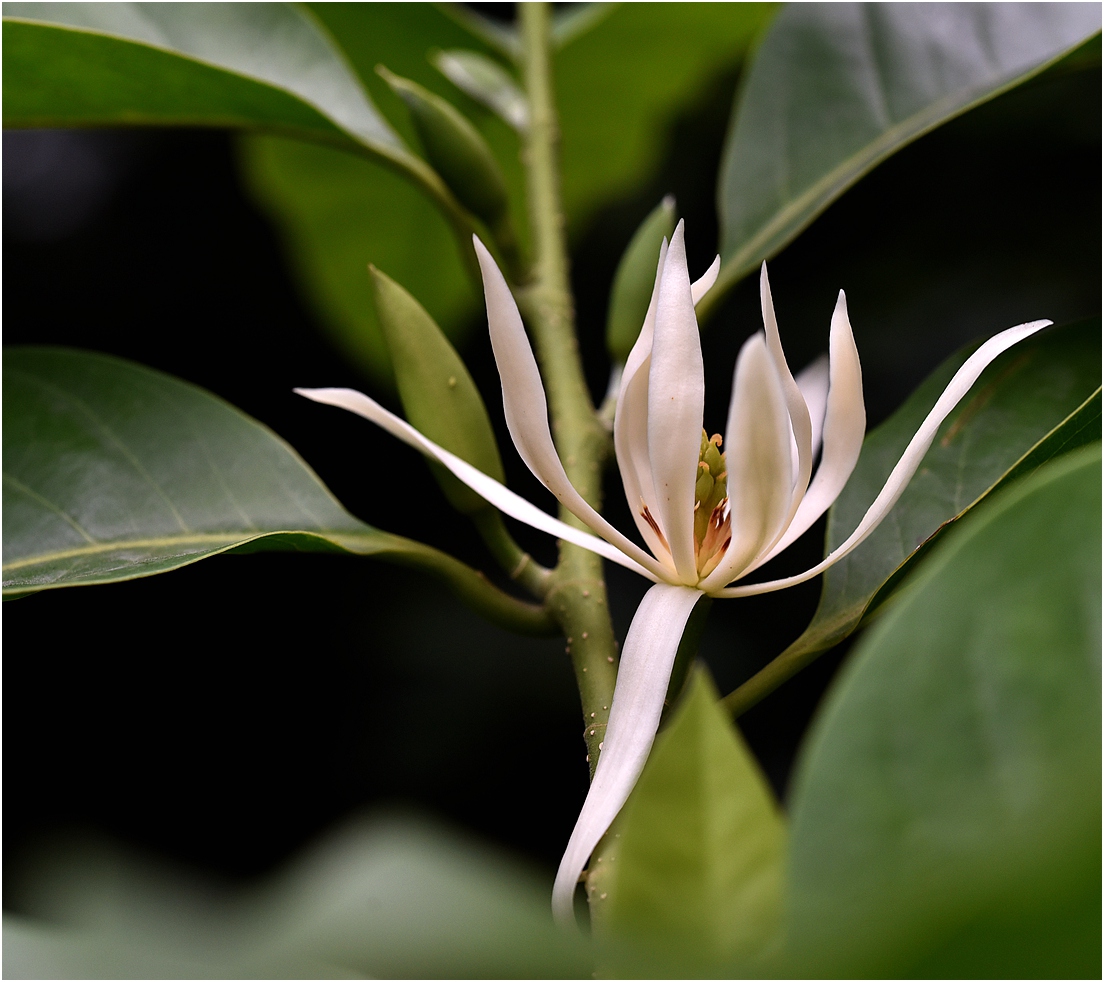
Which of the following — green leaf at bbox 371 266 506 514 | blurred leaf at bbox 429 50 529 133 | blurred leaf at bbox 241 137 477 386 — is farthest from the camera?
blurred leaf at bbox 241 137 477 386

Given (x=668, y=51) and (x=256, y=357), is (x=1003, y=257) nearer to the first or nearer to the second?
(x=668, y=51)

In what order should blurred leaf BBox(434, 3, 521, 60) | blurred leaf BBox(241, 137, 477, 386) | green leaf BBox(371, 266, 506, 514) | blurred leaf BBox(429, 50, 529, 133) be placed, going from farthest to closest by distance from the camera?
1. blurred leaf BBox(241, 137, 477, 386)
2. blurred leaf BBox(434, 3, 521, 60)
3. blurred leaf BBox(429, 50, 529, 133)
4. green leaf BBox(371, 266, 506, 514)

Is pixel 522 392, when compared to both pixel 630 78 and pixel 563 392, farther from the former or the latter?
pixel 630 78

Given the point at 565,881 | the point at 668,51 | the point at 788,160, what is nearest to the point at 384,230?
the point at 668,51

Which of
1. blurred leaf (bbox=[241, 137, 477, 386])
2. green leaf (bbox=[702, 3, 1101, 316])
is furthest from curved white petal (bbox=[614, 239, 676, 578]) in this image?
blurred leaf (bbox=[241, 137, 477, 386])

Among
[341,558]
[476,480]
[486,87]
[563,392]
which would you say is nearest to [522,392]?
[476,480]

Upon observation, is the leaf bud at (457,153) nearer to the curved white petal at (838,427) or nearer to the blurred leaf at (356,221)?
the curved white petal at (838,427)

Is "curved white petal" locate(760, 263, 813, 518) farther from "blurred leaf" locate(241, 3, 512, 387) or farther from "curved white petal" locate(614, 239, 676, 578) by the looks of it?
"blurred leaf" locate(241, 3, 512, 387)

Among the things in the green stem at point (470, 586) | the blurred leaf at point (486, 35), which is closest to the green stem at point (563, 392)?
the green stem at point (470, 586)
